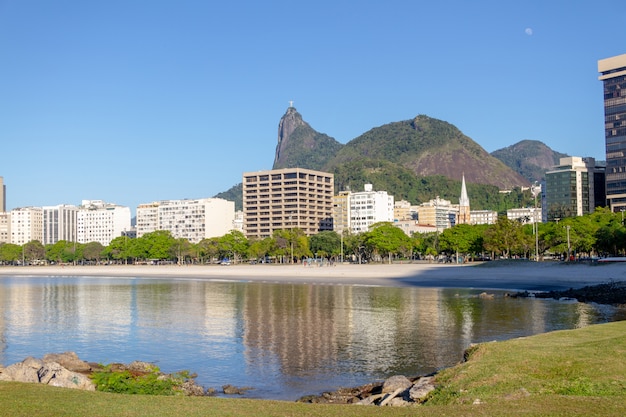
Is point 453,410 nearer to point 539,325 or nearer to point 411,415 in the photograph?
point 411,415

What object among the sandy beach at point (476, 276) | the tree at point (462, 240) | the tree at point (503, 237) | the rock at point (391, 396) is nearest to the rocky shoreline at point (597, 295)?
the sandy beach at point (476, 276)

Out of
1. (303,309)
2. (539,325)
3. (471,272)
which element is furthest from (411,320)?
(471,272)

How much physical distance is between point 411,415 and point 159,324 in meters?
33.2

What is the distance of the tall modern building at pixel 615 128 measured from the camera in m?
192

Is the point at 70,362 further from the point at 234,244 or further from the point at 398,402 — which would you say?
the point at 234,244

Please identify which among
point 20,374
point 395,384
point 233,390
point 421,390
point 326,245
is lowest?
point 233,390

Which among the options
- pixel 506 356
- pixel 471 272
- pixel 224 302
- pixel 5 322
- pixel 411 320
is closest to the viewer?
pixel 506 356

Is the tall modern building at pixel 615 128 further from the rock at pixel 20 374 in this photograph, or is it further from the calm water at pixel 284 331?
the rock at pixel 20 374

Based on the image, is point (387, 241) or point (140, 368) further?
point (387, 241)

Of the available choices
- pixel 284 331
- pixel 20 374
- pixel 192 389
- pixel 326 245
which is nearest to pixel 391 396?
pixel 192 389

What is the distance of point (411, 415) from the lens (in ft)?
42.5

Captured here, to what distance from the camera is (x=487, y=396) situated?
15.5 metres

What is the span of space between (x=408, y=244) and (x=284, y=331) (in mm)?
120700

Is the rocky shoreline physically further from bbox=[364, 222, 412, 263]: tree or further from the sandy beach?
bbox=[364, 222, 412, 263]: tree
